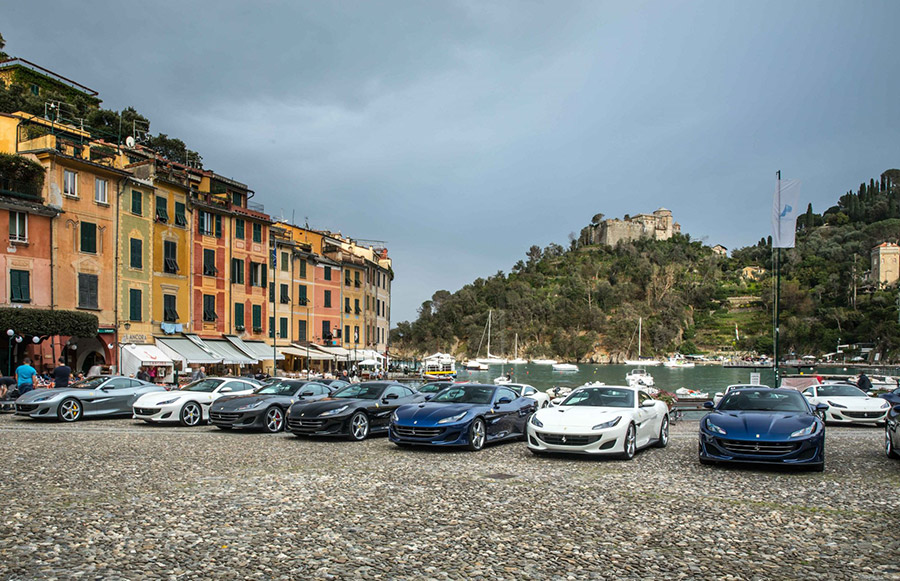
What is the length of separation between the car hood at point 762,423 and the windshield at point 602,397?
2.06m

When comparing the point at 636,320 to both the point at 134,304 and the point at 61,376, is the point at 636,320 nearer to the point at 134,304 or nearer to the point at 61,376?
the point at 134,304

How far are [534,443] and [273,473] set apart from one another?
4.95 meters

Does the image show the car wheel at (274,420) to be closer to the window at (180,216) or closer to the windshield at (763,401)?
the windshield at (763,401)

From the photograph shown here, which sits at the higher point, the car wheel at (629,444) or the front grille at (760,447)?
the front grille at (760,447)

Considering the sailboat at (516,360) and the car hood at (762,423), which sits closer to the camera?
the car hood at (762,423)

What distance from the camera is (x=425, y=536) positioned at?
716 cm

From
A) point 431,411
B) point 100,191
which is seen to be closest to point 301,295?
point 100,191

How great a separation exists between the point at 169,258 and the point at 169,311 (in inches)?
121

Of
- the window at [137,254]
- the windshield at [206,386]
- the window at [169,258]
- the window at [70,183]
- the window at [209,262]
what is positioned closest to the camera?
the windshield at [206,386]

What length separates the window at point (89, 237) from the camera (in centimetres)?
3369

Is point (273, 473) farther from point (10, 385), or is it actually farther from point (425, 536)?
point (10, 385)

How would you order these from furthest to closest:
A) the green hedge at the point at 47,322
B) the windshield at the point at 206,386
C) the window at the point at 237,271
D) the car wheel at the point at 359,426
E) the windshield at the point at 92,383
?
the window at the point at 237,271 < the green hedge at the point at 47,322 < the windshield at the point at 92,383 < the windshield at the point at 206,386 < the car wheel at the point at 359,426

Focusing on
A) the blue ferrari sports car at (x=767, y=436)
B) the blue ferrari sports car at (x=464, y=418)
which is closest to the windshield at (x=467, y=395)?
the blue ferrari sports car at (x=464, y=418)

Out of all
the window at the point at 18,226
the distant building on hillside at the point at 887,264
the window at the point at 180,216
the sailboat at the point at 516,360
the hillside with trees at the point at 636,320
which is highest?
the distant building on hillside at the point at 887,264
